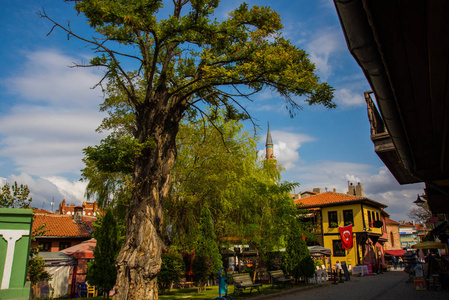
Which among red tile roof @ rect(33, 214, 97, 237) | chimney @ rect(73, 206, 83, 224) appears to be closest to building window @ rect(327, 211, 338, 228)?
red tile roof @ rect(33, 214, 97, 237)

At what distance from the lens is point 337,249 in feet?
114

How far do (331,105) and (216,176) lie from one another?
34.4 feet

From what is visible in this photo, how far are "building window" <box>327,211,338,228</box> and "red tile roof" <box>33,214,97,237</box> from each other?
25.6 metres

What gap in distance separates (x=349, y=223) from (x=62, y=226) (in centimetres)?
2947

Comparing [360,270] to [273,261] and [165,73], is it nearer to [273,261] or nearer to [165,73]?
[273,261]

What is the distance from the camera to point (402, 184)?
40.3 feet

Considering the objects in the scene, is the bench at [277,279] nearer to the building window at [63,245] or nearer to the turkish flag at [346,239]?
the turkish flag at [346,239]

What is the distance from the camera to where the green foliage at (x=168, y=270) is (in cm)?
1679

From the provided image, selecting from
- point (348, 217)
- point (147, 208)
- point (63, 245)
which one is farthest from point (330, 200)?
point (147, 208)

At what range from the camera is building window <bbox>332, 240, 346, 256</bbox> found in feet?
112

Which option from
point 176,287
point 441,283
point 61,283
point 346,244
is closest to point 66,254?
point 61,283

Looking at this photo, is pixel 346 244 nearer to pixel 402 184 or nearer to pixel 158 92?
pixel 402 184

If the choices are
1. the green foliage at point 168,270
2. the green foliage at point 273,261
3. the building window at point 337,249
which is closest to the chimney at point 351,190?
the building window at point 337,249

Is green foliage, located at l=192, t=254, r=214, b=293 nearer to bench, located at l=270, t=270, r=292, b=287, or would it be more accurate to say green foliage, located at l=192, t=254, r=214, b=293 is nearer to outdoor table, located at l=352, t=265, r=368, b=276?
bench, located at l=270, t=270, r=292, b=287
